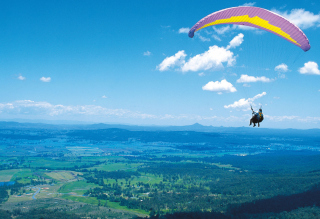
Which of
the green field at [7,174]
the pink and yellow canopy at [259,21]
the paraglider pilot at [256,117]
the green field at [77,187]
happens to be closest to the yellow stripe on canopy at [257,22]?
the pink and yellow canopy at [259,21]

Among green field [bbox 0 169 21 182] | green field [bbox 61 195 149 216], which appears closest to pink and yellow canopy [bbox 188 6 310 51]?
green field [bbox 61 195 149 216]

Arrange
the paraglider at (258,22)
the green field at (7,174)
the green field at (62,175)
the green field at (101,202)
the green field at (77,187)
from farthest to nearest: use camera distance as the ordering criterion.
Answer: the green field at (62,175) → the green field at (7,174) → the green field at (77,187) → the green field at (101,202) → the paraglider at (258,22)

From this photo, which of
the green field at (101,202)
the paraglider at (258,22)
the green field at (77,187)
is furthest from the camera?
the green field at (77,187)

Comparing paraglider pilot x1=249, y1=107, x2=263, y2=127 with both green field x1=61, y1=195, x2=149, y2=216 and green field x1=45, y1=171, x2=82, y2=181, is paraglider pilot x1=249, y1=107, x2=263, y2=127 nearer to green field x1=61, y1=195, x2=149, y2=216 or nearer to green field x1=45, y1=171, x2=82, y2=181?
green field x1=61, y1=195, x2=149, y2=216

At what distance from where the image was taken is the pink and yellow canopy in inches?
867

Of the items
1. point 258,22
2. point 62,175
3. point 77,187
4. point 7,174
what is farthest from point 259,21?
point 7,174

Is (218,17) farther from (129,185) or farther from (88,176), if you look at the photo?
(88,176)

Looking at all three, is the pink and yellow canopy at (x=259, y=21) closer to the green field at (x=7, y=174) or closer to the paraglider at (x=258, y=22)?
the paraglider at (x=258, y=22)

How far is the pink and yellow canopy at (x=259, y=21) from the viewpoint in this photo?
22016mm

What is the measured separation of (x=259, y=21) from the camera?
76.9 feet

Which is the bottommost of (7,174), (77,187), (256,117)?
(7,174)

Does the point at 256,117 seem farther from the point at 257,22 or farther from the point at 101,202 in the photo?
the point at 101,202

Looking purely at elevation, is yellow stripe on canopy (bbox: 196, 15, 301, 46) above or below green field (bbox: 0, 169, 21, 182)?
above

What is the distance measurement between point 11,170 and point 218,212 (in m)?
122
